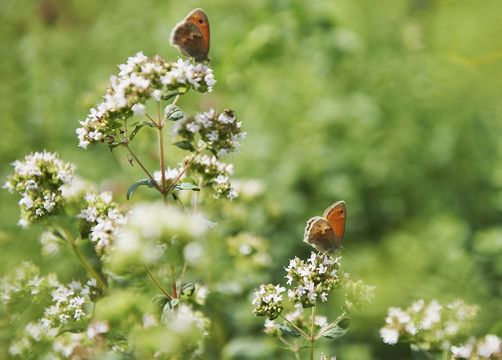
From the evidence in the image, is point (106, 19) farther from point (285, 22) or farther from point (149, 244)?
point (149, 244)

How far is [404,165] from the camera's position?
4438 millimetres

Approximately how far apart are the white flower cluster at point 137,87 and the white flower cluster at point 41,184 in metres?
0.18

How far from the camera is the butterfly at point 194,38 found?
2.23 metres

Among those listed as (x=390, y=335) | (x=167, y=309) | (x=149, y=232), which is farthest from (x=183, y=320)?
(x=390, y=335)

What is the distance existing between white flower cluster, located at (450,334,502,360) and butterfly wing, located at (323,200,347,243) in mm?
618

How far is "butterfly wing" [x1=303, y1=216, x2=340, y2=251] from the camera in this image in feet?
7.07

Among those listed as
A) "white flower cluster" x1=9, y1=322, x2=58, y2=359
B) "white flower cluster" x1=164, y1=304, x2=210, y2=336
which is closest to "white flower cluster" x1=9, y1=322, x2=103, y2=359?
"white flower cluster" x1=9, y1=322, x2=58, y2=359

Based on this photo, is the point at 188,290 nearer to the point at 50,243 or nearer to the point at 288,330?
the point at 288,330

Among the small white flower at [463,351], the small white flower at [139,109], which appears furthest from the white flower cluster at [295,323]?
the small white flower at [139,109]

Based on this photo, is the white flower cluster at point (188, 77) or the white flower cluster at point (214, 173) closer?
the white flower cluster at point (188, 77)

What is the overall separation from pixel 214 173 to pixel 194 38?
575 mm

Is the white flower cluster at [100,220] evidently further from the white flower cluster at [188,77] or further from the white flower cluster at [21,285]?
the white flower cluster at [188,77]

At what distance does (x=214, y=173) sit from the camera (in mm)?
2244

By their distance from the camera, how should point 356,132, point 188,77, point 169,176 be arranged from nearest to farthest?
1. point 188,77
2. point 169,176
3. point 356,132
